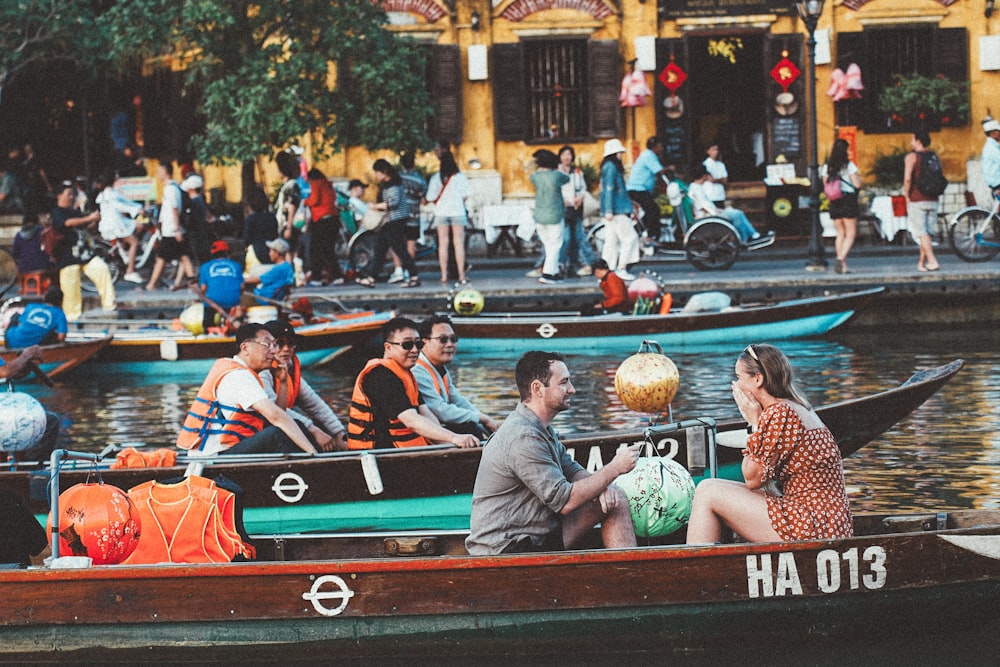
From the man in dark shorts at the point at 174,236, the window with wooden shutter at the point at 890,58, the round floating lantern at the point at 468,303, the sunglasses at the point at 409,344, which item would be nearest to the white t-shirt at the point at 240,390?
the sunglasses at the point at 409,344

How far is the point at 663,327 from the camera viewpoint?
1839cm

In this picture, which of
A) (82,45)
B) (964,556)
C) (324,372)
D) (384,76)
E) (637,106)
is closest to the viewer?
(964,556)

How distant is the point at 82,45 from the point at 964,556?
66.8 ft

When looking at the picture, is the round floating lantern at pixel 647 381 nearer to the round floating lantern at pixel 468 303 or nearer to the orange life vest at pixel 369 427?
the orange life vest at pixel 369 427

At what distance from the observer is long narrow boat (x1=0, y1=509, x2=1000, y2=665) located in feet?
24.7

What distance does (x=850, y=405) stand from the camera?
10.7 meters

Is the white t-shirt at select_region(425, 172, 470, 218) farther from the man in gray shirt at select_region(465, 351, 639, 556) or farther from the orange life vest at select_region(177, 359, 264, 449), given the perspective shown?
the man in gray shirt at select_region(465, 351, 639, 556)

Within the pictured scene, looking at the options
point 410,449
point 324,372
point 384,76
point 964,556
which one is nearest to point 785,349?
point 324,372

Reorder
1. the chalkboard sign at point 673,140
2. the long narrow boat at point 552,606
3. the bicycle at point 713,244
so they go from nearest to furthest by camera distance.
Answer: the long narrow boat at point 552,606 → the bicycle at point 713,244 → the chalkboard sign at point 673,140

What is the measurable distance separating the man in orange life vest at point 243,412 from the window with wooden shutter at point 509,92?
17103 millimetres

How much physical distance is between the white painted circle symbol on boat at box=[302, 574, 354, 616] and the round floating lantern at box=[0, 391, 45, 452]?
3.10 m

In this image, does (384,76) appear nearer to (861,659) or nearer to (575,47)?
(575,47)

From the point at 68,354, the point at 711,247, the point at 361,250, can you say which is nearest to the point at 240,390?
the point at 68,354

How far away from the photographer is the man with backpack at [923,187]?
20.8 metres
